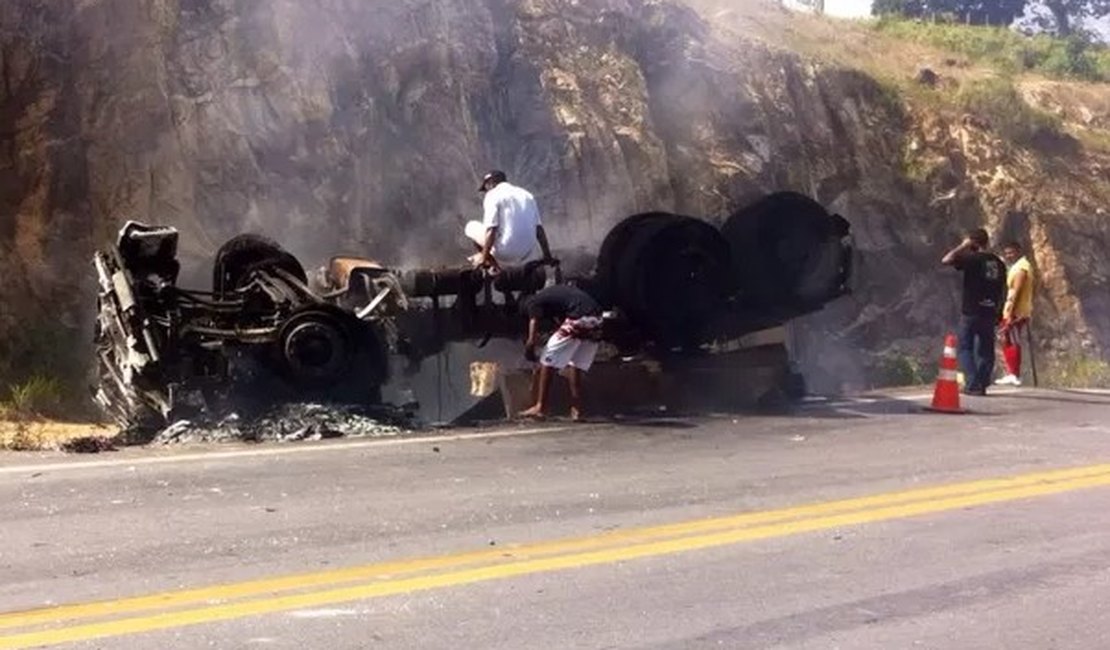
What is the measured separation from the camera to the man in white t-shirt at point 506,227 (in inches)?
558

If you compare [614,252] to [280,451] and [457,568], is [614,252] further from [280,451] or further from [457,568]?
[457,568]

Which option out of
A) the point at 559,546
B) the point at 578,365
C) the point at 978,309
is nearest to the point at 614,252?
the point at 578,365

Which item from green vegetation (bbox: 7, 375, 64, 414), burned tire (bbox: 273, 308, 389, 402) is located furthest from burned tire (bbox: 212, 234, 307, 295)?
green vegetation (bbox: 7, 375, 64, 414)

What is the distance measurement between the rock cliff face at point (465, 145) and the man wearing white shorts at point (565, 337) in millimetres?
4536

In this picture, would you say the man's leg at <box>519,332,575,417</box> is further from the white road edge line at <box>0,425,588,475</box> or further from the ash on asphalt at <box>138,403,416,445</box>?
the ash on asphalt at <box>138,403,416,445</box>

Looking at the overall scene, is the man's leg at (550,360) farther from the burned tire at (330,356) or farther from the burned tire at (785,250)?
the burned tire at (785,250)

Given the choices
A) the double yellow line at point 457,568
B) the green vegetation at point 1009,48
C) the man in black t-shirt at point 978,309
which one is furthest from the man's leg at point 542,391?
the green vegetation at point 1009,48

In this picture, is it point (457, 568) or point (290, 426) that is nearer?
point (457, 568)

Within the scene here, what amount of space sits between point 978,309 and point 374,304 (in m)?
6.81

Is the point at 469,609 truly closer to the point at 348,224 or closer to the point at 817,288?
the point at 817,288

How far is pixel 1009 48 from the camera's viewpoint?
132 ft

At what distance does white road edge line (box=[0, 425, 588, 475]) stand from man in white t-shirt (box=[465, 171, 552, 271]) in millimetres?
1715

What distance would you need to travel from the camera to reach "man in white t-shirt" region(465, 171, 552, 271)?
14172 millimetres

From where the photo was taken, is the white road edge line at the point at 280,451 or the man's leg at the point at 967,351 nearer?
the white road edge line at the point at 280,451
